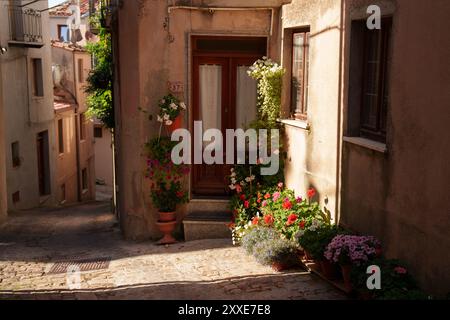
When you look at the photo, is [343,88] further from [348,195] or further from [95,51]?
[95,51]

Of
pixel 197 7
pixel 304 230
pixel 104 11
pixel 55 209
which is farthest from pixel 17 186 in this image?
pixel 304 230

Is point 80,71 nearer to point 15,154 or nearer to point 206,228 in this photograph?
point 15,154

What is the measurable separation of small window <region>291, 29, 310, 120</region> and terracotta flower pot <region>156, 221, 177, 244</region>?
9.57 ft

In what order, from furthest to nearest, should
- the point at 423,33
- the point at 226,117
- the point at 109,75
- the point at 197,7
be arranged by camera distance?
the point at 109,75, the point at 226,117, the point at 197,7, the point at 423,33

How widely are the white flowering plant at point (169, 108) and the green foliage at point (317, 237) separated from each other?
11.0 feet

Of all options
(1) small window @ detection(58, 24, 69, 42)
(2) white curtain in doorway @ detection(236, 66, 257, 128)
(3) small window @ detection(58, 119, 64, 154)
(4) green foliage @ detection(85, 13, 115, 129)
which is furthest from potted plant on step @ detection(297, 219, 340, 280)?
(1) small window @ detection(58, 24, 69, 42)

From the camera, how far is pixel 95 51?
15039 millimetres

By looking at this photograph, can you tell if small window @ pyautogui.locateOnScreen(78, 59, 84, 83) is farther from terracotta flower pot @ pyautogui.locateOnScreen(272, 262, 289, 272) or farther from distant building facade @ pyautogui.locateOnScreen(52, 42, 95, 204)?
terracotta flower pot @ pyautogui.locateOnScreen(272, 262, 289, 272)

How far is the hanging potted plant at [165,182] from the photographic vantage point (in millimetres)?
10492

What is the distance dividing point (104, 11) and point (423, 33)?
9210mm

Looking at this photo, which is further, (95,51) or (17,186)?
(17,186)

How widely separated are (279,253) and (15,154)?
44.5 feet

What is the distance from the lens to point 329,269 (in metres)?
7.43

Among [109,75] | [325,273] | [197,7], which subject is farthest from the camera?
[109,75]
